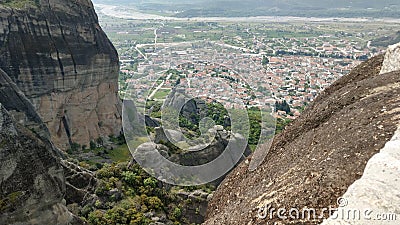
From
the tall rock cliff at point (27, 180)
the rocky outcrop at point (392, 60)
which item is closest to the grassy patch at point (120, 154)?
the tall rock cliff at point (27, 180)

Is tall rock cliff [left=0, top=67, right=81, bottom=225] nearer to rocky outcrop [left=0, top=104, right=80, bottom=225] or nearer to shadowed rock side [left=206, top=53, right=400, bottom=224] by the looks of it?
rocky outcrop [left=0, top=104, right=80, bottom=225]

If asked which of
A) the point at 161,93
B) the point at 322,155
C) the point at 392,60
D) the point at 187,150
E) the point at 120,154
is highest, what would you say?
the point at 392,60

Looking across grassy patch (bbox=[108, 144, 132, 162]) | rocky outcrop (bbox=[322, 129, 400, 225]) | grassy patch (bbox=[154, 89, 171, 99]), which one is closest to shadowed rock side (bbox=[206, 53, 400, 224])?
rocky outcrop (bbox=[322, 129, 400, 225])

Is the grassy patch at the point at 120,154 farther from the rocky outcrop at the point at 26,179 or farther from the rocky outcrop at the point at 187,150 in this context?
the rocky outcrop at the point at 26,179

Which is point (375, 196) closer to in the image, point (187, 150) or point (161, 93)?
point (187, 150)

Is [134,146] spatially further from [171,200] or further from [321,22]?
A: [321,22]

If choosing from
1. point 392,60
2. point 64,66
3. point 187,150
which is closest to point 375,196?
point 392,60
